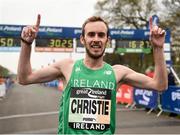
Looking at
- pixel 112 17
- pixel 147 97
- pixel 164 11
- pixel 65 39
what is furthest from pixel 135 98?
pixel 112 17

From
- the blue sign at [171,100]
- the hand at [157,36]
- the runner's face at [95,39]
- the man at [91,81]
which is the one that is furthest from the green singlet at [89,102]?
the blue sign at [171,100]

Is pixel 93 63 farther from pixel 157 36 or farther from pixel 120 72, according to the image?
pixel 157 36

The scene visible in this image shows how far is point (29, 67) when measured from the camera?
146 inches

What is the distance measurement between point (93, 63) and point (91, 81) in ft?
0.46

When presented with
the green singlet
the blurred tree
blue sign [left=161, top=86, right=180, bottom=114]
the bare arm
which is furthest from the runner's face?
the blurred tree

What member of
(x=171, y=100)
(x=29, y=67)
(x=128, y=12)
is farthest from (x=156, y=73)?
(x=128, y=12)

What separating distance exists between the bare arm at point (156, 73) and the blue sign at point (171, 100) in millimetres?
11363

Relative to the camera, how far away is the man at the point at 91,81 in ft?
11.8

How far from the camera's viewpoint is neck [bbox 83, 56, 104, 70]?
11.9 feet

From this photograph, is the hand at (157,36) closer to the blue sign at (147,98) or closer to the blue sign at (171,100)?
the blue sign at (171,100)

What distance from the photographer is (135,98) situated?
19375mm

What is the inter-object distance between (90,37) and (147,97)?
14.4 meters

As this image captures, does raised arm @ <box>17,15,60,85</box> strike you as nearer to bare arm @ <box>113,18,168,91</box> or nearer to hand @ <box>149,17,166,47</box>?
bare arm @ <box>113,18,168,91</box>

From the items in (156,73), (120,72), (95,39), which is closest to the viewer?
(95,39)
